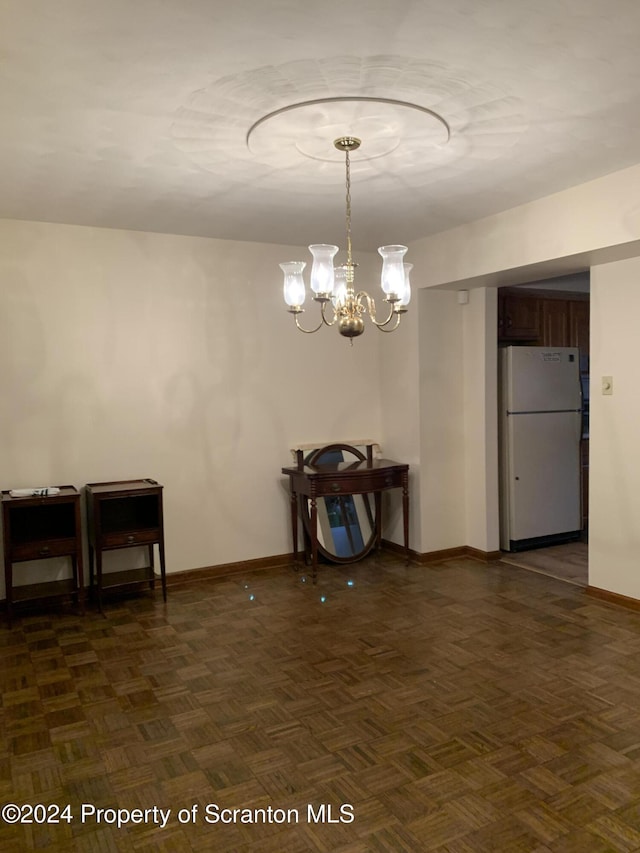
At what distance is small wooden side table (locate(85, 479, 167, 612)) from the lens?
4.09 metres

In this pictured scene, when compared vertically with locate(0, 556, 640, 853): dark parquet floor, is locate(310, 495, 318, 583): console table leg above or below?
above

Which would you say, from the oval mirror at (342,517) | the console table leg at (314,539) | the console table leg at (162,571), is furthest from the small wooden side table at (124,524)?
the oval mirror at (342,517)

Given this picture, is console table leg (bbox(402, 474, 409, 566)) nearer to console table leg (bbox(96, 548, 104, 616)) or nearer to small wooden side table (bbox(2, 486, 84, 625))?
console table leg (bbox(96, 548, 104, 616))

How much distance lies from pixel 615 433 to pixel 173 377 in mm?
2883

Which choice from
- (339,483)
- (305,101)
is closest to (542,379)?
(339,483)

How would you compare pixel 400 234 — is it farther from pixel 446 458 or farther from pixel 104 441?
pixel 104 441

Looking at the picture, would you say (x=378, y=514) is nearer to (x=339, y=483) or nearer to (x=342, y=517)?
(x=342, y=517)

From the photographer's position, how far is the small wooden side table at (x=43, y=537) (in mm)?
3873

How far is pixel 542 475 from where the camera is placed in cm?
536

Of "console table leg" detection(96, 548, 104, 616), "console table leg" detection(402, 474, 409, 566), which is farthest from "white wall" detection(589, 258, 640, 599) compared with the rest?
"console table leg" detection(96, 548, 104, 616)

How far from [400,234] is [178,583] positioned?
114 inches

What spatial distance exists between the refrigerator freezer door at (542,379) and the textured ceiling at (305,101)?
5.35 feet

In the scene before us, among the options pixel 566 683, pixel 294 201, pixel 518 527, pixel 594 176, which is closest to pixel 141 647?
pixel 566 683

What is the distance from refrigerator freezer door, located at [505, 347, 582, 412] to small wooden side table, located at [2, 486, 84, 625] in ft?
10.7
